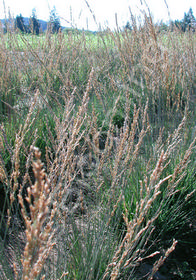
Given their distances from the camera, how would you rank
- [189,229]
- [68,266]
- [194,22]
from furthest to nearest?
[194,22]
[189,229]
[68,266]

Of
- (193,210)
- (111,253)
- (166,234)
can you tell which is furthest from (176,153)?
(111,253)

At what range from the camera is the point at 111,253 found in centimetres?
139

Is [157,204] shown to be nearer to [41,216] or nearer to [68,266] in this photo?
[68,266]

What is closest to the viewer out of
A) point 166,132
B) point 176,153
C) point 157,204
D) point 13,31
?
point 157,204

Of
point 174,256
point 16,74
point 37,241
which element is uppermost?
point 16,74

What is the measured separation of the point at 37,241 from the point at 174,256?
1478 mm

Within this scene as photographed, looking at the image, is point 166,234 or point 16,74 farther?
point 16,74

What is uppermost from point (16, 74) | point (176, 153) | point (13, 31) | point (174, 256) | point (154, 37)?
point (13, 31)

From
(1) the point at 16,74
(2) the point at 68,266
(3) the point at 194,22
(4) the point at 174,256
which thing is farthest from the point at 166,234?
(3) the point at 194,22

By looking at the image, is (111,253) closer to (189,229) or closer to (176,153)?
(189,229)

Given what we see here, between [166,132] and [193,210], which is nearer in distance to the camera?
[193,210]

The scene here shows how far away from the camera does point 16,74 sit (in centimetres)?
372

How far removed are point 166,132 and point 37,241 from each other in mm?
1927

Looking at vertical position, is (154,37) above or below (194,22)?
below
